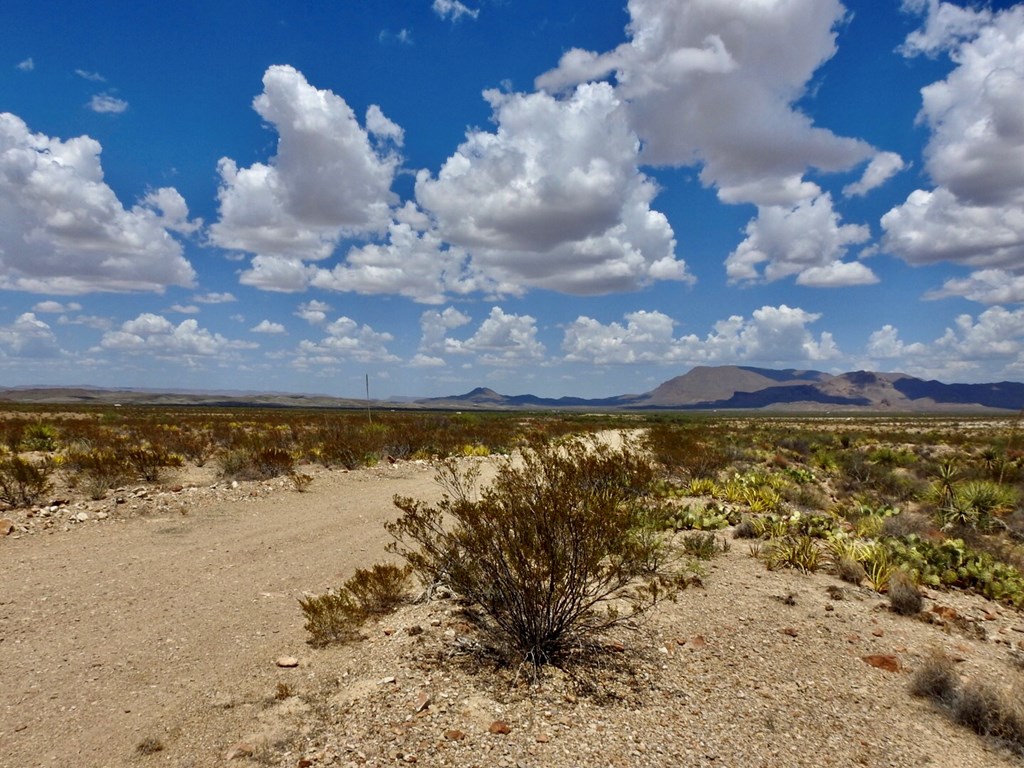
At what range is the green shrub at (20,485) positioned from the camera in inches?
435

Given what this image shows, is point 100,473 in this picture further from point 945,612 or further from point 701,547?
point 945,612

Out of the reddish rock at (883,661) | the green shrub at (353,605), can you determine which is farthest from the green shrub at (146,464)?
the reddish rock at (883,661)

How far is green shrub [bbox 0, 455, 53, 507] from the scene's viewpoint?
11039 mm

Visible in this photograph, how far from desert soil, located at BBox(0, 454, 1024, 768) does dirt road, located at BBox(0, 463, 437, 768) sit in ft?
0.09

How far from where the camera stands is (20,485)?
11211mm

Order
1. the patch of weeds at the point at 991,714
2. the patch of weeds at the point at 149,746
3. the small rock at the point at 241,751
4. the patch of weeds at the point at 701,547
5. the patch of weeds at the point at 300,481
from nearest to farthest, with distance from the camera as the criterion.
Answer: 1. the small rock at the point at 241,751
2. the patch of weeds at the point at 149,746
3. the patch of weeds at the point at 991,714
4. the patch of weeds at the point at 701,547
5. the patch of weeds at the point at 300,481

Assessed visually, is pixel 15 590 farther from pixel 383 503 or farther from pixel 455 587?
pixel 383 503

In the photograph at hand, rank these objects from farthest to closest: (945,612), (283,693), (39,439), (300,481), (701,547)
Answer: (39,439) < (300,481) < (701,547) < (945,612) < (283,693)

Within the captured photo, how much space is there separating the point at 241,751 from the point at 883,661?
575 cm

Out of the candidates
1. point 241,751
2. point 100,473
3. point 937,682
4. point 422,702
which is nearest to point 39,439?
point 100,473

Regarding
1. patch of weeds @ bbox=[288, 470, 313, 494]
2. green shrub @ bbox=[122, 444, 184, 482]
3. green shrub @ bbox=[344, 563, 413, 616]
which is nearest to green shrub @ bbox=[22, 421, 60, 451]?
green shrub @ bbox=[122, 444, 184, 482]

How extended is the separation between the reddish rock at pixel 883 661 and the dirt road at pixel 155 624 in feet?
18.6

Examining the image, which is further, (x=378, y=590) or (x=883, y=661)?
(x=378, y=590)

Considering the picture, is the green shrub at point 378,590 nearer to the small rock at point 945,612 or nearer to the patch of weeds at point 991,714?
the patch of weeds at point 991,714
